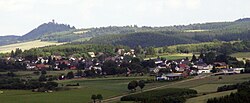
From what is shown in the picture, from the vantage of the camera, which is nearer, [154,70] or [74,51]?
[154,70]

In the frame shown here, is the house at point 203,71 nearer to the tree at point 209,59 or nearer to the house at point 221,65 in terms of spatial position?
the house at point 221,65

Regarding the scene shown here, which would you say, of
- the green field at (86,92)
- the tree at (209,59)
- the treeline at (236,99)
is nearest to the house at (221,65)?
the tree at (209,59)

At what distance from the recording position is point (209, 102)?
49.1 meters

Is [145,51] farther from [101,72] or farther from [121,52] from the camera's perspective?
[101,72]

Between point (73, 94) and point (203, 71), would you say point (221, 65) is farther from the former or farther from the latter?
point (73, 94)

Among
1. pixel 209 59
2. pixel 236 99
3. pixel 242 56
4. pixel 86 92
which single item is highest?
pixel 236 99

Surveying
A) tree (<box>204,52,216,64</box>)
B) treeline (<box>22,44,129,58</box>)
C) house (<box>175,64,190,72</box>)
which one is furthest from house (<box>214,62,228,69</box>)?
treeline (<box>22,44,129,58</box>)

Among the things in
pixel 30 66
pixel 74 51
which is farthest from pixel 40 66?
pixel 74 51

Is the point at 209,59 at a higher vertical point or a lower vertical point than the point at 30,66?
higher

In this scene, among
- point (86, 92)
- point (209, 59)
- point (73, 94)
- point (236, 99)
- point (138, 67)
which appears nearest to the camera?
point (236, 99)

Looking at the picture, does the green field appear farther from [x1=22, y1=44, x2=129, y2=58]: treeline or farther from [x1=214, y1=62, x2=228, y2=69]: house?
[x1=22, y1=44, x2=129, y2=58]: treeline

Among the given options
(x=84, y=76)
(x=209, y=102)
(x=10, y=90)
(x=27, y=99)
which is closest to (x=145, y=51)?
(x=84, y=76)

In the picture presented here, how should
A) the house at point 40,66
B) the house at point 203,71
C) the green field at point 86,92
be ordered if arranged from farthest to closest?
the house at point 40,66 < the house at point 203,71 < the green field at point 86,92

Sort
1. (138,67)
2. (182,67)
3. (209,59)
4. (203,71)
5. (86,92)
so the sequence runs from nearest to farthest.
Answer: (86,92), (203,71), (138,67), (182,67), (209,59)
